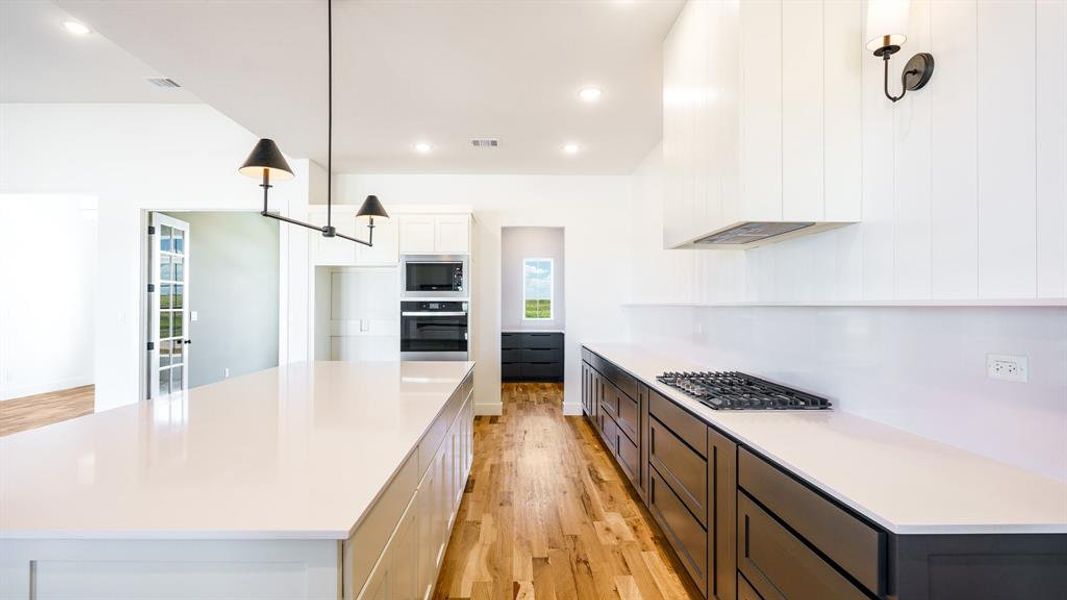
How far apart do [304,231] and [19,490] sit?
13.1 feet

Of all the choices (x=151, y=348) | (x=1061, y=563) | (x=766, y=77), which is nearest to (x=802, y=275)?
(x=766, y=77)

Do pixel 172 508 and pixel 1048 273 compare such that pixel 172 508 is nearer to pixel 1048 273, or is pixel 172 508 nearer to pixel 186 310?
pixel 1048 273

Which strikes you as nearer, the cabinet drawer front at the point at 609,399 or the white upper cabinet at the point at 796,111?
the white upper cabinet at the point at 796,111

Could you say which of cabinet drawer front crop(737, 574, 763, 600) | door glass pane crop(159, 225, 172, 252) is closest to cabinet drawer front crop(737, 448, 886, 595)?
cabinet drawer front crop(737, 574, 763, 600)

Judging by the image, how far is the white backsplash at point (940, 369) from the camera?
3.79ft

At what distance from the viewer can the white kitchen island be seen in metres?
0.87

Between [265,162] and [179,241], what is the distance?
419 centimetres

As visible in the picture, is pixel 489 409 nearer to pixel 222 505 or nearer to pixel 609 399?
pixel 609 399

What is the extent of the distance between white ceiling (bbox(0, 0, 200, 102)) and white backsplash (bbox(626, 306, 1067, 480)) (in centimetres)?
475

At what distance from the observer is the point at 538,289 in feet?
27.1

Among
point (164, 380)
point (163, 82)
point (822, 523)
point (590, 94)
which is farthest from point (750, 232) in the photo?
point (164, 380)

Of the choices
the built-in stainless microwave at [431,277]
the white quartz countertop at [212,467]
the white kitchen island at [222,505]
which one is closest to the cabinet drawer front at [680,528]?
the white kitchen island at [222,505]

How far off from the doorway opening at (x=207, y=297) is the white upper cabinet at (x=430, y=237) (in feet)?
7.03

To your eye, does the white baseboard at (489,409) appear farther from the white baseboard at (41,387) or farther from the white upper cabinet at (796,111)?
the white baseboard at (41,387)
